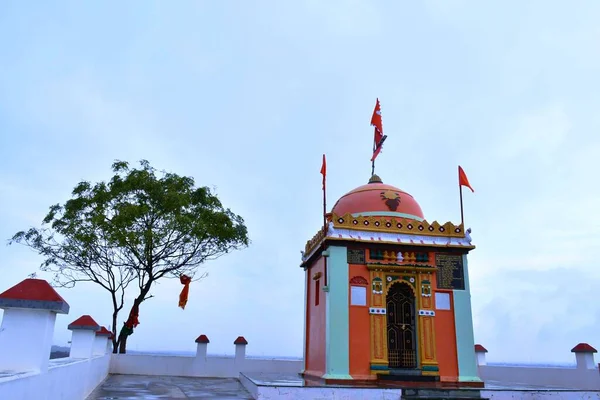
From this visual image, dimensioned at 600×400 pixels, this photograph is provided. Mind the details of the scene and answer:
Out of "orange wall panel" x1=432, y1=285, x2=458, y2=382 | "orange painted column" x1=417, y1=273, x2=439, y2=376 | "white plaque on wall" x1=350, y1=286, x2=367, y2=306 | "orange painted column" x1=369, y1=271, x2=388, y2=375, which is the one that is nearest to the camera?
"orange painted column" x1=369, y1=271, x2=388, y2=375

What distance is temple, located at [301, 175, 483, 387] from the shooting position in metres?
12.4

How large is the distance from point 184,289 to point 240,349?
3.43 meters

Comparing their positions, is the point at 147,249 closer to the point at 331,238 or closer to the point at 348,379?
the point at 331,238

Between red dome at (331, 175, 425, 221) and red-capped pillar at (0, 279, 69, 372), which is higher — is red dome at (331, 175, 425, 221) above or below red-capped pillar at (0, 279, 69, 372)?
A: above

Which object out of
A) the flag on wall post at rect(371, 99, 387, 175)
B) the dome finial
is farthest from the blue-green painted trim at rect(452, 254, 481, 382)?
the flag on wall post at rect(371, 99, 387, 175)

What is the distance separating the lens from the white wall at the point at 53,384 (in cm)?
453

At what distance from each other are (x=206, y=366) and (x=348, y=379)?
8.50m

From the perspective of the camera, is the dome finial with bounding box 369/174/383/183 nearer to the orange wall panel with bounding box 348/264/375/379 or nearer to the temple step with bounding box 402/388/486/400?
the orange wall panel with bounding box 348/264/375/379

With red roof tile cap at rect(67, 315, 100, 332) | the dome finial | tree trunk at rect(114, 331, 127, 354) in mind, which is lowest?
tree trunk at rect(114, 331, 127, 354)

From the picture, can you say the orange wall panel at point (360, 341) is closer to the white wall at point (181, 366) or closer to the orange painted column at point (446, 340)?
the orange painted column at point (446, 340)

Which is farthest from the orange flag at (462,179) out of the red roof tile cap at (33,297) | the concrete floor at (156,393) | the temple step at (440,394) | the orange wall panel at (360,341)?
the red roof tile cap at (33,297)

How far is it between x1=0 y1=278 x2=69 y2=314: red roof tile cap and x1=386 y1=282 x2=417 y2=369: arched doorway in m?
9.46

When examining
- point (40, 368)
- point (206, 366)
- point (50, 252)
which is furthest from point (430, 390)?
point (50, 252)

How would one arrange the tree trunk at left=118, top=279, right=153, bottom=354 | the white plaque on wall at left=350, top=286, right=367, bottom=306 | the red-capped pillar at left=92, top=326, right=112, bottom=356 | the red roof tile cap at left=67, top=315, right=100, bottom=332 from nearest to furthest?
the red roof tile cap at left=67, top=315, right=100, bottom=332
the white plaque on wall at left=350, top=286, right=367, bottom=306
the red-capped pillar at left=92, top=326, right=112, bottom=356
the tree trunk at left=118, top=279, right=153, bottom=354
